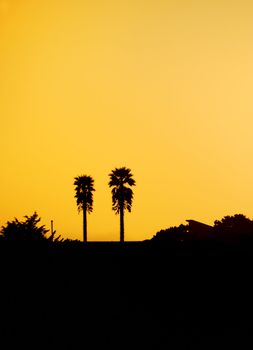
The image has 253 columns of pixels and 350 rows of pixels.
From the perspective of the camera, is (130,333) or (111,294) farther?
(111,294)

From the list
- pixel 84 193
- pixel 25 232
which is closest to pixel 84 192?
pixel 84 193

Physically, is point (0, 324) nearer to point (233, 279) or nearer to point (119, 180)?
point (233, 279)

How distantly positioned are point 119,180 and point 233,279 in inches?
2151

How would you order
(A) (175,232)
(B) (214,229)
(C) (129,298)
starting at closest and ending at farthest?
(C) (129,298)
(A) (175,232)
(B) (214,229)

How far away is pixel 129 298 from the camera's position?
2381 cm

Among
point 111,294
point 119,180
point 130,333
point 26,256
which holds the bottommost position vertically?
point 130,333

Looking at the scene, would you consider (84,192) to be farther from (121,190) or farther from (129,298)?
(129,298)

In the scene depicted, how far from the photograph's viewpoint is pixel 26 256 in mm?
26062

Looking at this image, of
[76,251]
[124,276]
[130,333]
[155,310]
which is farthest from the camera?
[76,251]

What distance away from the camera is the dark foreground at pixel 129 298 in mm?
20938

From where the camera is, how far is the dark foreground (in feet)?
68.7

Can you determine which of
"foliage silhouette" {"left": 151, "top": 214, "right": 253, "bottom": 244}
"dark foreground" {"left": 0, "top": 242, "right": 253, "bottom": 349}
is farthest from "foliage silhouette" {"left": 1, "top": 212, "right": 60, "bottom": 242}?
"foliage silhouette" {"left": 151, "top": 214, "right": 253, "bottom": 244}

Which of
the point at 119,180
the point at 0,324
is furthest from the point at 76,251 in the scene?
the point at 119,180

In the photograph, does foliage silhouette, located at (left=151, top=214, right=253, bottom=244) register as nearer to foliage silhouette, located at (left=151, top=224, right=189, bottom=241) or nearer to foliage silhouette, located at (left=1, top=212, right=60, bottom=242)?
foliage silhouette, located at (left=151, top=224, right=189, bottom=241)
